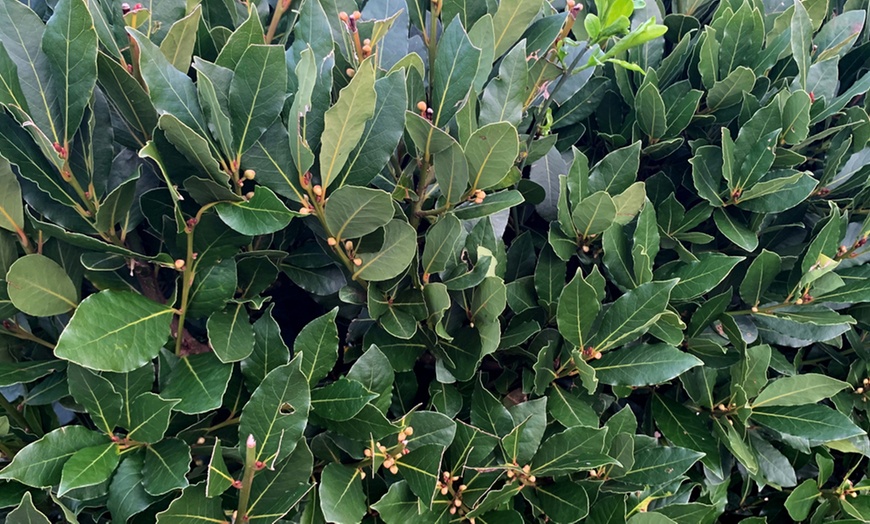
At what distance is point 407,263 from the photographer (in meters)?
0.87

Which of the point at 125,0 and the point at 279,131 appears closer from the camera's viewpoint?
the point at 279,131

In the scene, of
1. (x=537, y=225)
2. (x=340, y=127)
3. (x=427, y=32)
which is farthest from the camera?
(x=537, y=225)

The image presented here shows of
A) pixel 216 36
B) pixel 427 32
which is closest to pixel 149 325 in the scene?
pixel 216 36

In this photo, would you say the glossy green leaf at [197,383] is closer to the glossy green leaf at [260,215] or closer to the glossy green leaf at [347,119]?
the glossy green leaf at [260,215]

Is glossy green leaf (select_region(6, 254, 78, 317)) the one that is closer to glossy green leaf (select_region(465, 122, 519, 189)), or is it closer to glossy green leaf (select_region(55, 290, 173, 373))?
glossy green leaf (select_region(55, 290, 173, 373))

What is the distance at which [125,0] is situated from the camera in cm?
95

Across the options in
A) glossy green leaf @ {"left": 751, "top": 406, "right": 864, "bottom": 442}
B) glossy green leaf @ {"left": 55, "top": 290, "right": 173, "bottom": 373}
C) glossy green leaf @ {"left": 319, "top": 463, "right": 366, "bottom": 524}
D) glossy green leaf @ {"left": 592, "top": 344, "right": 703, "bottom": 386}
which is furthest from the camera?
glossy green leaf @ {"left": 751, "top": 406, "right": 864, "bottom": 442}

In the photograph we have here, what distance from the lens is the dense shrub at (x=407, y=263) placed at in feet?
2.56

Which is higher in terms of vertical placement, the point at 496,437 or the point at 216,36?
the point at 216,36

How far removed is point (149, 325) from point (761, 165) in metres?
1.00

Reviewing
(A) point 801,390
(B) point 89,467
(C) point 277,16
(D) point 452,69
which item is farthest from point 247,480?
(A) point 801,390

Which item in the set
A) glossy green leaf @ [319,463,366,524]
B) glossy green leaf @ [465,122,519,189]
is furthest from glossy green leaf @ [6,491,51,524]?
glossy green leaf @ [465,122,519,189]

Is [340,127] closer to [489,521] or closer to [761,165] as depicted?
[489,521]

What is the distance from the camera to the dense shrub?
78 cm
